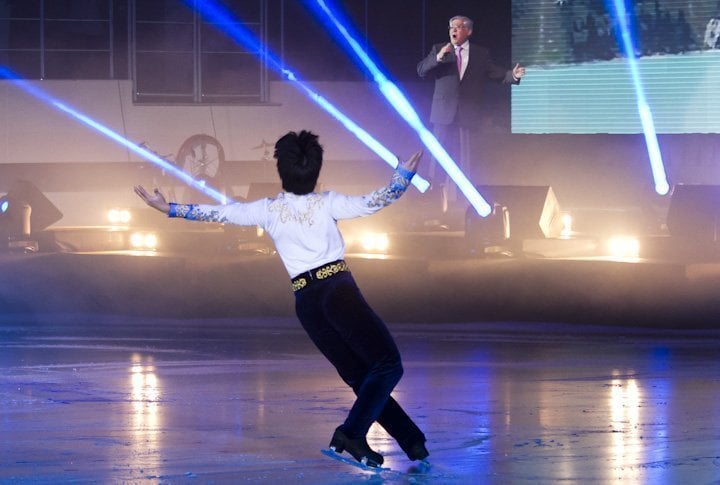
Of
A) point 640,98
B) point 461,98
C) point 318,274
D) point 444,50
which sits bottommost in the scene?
point 318,274

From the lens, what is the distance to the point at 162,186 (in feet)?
58.5

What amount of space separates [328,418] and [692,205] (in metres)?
8.16

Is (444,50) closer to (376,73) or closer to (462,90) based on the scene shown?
(462,90)

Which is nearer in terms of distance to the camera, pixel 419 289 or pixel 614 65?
pixel 419 289

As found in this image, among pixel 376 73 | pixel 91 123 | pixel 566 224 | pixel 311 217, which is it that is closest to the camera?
pixel 311 217

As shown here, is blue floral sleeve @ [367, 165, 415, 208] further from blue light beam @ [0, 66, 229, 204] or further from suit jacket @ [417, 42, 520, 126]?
blue light beam @ [0, 66, 229, 204]

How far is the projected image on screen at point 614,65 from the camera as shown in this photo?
16656 mm

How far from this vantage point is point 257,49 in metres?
18.6

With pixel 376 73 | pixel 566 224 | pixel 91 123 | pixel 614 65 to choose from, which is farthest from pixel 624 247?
pixel 91 123

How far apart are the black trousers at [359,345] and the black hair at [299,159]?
0.39m

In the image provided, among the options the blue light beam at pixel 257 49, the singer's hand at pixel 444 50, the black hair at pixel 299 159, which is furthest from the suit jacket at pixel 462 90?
the black hair at pixel 299 159

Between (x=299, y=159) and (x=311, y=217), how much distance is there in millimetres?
226

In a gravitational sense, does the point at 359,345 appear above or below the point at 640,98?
below

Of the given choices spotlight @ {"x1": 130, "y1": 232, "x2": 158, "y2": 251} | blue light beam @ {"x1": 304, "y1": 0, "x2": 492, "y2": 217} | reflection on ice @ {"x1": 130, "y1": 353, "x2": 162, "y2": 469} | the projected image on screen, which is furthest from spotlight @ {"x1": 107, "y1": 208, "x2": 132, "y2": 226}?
reflection on ice @ {"x1": 130, "y1": 353, "x2": 162, "y2": 469}
